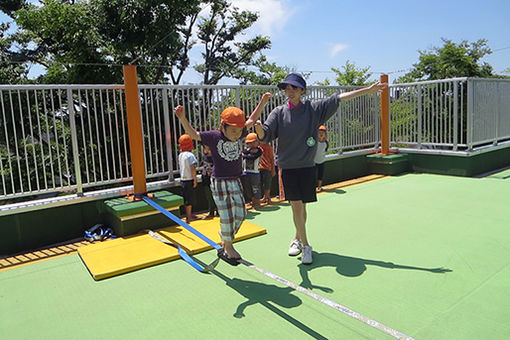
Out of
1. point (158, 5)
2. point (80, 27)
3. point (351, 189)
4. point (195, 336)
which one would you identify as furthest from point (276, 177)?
point (80, 27)

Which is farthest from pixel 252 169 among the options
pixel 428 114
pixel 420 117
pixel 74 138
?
pixel 428 114

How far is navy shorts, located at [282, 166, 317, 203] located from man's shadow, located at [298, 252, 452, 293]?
0.67 metres

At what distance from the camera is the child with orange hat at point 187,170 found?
5773 mm

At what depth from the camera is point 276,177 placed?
7.81 metres

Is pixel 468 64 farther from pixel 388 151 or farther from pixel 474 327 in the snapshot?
pixel 474 327

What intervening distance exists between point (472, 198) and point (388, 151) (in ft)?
10.4

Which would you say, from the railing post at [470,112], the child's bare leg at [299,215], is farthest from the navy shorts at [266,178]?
the railing post at [470,112]

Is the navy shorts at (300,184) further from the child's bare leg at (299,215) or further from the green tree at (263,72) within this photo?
the green tree at (263,72)

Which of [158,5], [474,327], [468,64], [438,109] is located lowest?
[474,327]

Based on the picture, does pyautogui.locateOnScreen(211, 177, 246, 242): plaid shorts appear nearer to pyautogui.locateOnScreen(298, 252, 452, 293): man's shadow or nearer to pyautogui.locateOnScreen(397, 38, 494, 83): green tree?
pyautogui.locateOnScreen(298, 252, 452, 293): man's shadow

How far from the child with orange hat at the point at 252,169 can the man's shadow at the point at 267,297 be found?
2.92 meters

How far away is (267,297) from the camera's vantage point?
10.9 feet

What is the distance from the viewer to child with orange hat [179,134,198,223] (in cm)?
577

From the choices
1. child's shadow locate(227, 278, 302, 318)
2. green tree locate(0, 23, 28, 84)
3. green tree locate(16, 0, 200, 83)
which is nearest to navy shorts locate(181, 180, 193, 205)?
child's shadow locate(227, 278, 302, 318)
